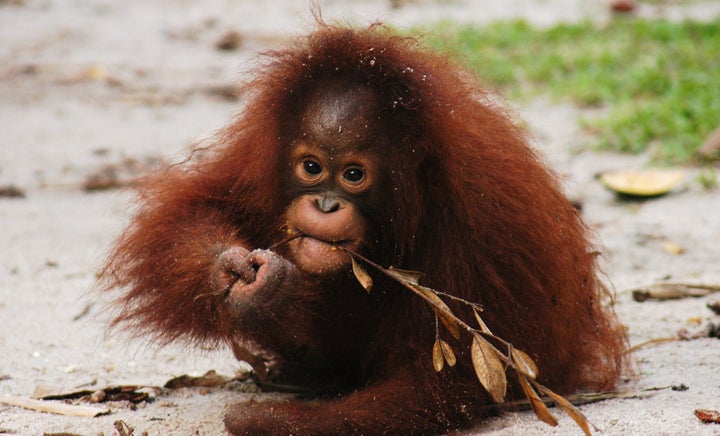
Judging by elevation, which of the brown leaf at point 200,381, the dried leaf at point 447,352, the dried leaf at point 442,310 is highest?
the dried leaf at point 442,310

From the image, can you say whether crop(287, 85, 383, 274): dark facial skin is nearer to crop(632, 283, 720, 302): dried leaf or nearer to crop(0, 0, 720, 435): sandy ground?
crop(0, 0, 720, 435): sandy ground

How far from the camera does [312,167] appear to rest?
3.38 metres

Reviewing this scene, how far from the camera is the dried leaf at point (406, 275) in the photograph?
319cm

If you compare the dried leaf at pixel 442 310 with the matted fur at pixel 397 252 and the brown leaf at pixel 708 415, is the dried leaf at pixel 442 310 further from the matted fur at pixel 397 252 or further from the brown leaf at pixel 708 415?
the brown leaf at pixel 708 415

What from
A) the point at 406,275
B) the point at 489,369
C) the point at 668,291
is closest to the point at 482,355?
the point at 489,369

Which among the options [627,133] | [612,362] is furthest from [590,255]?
[627,133]

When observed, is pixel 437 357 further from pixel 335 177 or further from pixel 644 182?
pixel 644 182

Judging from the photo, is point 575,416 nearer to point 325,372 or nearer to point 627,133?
point 325,372

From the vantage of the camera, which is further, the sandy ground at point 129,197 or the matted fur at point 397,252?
the sandy ground at point 129,197

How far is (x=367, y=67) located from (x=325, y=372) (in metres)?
1.10

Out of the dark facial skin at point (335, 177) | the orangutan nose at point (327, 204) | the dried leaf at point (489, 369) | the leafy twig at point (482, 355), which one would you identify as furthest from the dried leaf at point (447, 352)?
the orangutan nose at point (327, 204)

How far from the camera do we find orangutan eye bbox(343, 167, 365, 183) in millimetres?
3330

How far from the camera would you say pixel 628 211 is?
6.04m

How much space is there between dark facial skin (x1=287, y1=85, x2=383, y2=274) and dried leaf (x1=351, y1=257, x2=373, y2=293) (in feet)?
0.14
